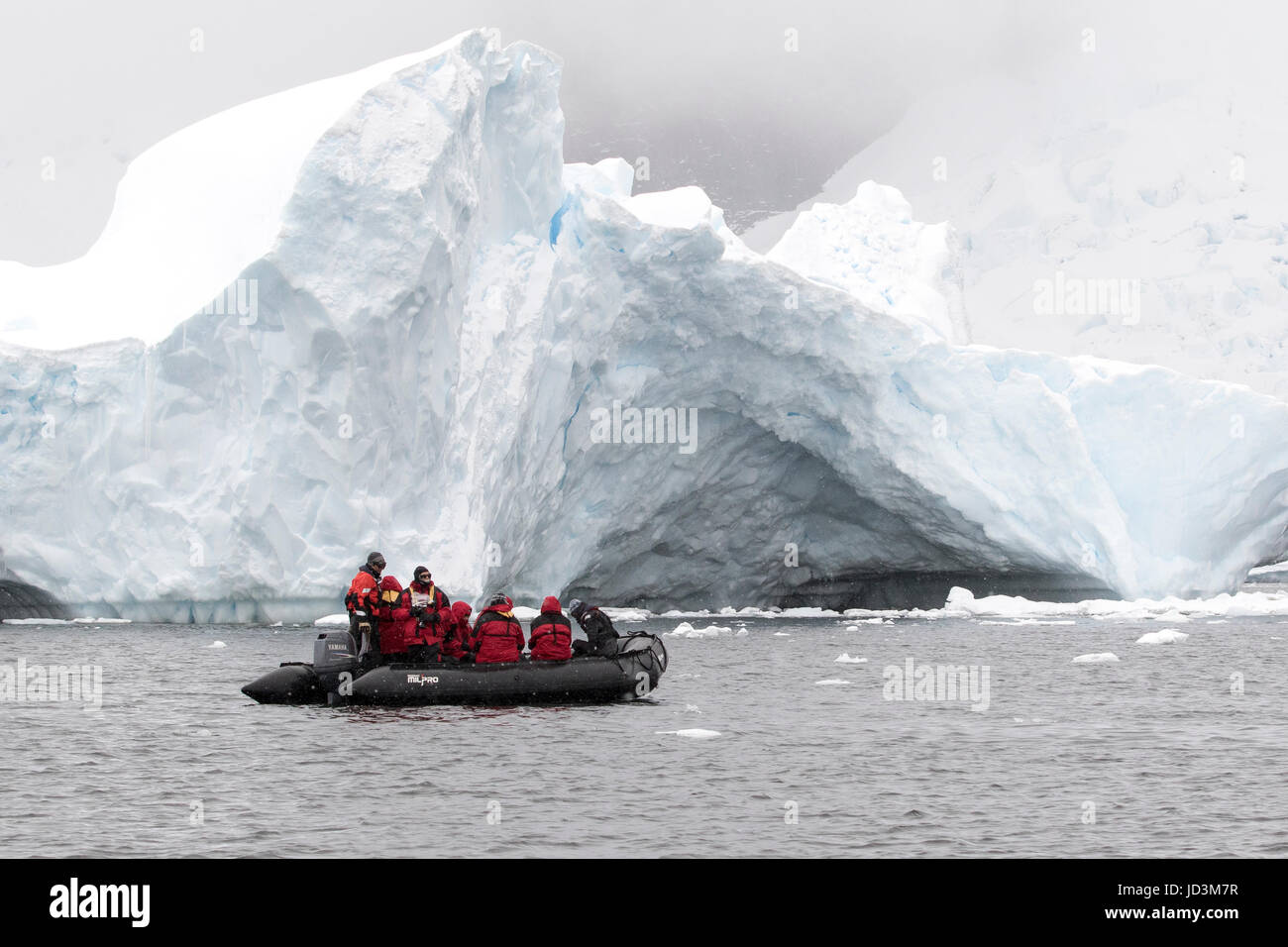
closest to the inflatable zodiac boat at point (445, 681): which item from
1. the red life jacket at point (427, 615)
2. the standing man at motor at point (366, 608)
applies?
the standing man at motor at point (366, 608)

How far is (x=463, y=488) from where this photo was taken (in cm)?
2527

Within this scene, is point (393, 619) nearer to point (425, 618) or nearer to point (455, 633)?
point (425, 618)

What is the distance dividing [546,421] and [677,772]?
53.6 ft

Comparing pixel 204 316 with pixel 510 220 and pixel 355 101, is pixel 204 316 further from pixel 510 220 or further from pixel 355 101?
pixel 510 220

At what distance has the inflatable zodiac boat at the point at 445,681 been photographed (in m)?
14.7
